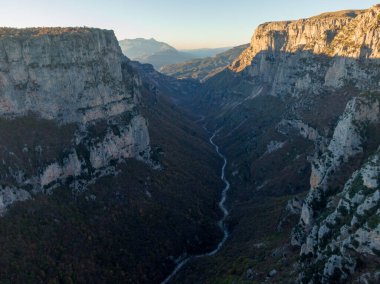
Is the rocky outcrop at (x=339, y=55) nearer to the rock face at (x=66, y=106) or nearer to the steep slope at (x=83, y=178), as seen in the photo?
the steep slope at (x=83, y=178)

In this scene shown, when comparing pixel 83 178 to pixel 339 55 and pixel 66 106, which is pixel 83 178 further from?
pixel 339 55

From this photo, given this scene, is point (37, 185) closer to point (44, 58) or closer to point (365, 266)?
point (44, 58)

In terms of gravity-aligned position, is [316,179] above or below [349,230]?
below

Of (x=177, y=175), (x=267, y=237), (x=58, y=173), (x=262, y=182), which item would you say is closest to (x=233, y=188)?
(x=262, y=182)

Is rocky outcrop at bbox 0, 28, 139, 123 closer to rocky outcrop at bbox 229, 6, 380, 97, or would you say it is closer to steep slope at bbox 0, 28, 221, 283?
steep slope at bbox 0, 28, 221, 283

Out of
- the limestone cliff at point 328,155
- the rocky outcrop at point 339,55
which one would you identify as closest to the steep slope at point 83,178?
the limestone cliff at point 328,155

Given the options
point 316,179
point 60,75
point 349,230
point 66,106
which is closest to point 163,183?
point 66,106
